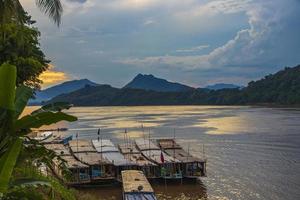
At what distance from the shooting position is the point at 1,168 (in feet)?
20.9

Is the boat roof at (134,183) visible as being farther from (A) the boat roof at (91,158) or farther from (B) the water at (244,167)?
(A) the boat roof at (91,158)

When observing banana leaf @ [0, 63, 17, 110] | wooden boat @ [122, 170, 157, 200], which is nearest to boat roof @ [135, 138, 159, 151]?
wooden boat @ [122, 170, 157, 200]

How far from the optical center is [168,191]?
39969 mm

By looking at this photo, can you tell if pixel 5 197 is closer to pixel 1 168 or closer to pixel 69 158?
pixel 1 168

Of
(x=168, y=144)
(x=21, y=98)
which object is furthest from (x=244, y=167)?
(x=21, y=98)

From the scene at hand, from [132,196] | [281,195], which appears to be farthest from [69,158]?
[281,195]

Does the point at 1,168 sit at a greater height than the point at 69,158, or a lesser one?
greater

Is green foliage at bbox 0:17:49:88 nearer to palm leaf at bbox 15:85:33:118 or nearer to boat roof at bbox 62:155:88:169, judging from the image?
boat roof at bbox 62:155:88:169

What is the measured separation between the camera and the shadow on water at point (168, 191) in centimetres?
3788

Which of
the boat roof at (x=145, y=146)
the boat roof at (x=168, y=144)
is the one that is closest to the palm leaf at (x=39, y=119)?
the boat roof at (x=145, y=146)

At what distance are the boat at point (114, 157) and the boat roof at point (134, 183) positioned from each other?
2.90m

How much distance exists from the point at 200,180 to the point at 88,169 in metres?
10.5

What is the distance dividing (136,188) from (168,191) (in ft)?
23.7

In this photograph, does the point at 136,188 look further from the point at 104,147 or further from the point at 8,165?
the point at 8,165
